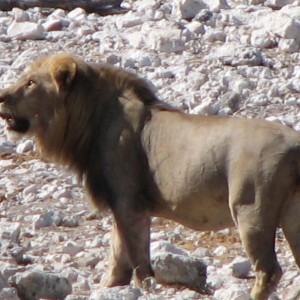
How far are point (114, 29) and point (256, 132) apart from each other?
5898 millimetres

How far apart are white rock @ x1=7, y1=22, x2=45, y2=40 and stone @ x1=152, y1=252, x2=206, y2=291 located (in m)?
5.64

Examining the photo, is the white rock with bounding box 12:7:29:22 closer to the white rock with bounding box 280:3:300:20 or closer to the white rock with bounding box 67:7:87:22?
the white rock with bounding box 67:7:87:22

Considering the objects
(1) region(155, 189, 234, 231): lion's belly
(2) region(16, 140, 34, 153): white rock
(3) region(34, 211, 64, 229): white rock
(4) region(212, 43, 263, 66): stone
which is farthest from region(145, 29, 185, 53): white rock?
(1) region(155, 189, 234, 231): lion's belly

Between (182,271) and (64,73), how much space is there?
147cm

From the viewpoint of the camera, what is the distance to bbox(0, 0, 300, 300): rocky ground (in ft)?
31.5

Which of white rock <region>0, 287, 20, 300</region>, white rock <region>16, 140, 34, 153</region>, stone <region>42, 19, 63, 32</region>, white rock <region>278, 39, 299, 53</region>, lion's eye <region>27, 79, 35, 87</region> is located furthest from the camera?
stone <region>42, 19, 63, 32</region>

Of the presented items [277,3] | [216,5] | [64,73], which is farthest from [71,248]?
[277,3]

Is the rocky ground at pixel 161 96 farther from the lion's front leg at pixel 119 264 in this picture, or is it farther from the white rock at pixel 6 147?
the lion's front leg at pixel 119 264

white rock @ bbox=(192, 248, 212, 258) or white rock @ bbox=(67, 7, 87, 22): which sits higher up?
white rock @ bbox=(192, 248, 212, 258)

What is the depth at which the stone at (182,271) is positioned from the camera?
374 inches

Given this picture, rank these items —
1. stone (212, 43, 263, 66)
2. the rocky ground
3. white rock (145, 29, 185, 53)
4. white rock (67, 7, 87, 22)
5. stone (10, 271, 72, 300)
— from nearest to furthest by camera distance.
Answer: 1. stone (10, 271, 72, 300)
2. the rocky ground
3. stone (212, 43, 263, 66)
4. white rock (145, 29, 185, 53)
5. white rock (67, 7, 87, 22)

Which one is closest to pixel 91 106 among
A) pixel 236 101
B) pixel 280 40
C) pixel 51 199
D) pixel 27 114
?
pixel 27 114

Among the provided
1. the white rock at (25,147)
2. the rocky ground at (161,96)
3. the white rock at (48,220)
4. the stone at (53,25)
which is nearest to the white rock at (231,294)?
the rocky ground at (161,96)

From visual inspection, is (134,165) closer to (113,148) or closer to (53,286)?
(113,148)
